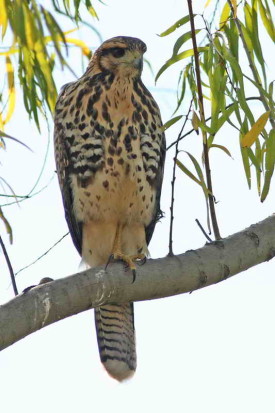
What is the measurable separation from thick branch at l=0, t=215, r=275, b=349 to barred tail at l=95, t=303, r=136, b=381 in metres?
1.17

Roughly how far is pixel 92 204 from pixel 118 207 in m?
0.12

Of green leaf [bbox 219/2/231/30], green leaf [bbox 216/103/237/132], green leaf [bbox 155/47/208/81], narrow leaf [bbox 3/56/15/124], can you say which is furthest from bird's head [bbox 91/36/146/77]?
green leaf [bbox 216/103/237/132]

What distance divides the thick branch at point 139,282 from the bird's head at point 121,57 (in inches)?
49.9

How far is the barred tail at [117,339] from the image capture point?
406cm

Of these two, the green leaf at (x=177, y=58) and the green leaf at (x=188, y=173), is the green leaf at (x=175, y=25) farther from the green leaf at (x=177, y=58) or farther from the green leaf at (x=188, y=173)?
the green leaf at (x=188, y=173)

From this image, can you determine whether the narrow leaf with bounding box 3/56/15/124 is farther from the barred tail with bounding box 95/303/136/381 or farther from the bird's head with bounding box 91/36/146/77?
the barred tail with bounding box 95/303/136/381

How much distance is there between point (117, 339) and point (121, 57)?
1.30m

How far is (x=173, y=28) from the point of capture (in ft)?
10.5

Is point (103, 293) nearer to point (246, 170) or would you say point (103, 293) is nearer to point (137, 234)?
point (246, 170)

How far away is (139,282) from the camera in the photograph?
2.82 meters

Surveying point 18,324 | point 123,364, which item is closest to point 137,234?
point 123,364

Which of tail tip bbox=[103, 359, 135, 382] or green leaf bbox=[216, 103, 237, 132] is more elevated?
green leaf bbox=[216, 103, 237, 132]

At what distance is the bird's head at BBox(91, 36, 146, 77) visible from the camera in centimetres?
413

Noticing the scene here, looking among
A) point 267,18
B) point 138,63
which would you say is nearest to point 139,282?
point 267,18
